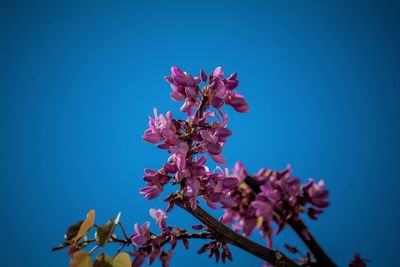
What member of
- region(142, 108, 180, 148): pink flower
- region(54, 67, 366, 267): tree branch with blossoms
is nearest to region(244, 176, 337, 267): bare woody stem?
region(54, 67, 366, 267): tree branch with blossoms

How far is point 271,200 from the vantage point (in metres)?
0.27

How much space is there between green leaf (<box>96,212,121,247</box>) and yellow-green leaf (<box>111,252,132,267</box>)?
0.08 feet

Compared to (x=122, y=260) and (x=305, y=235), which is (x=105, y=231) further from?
(x=305, y=235)

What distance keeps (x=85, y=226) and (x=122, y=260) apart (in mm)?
59

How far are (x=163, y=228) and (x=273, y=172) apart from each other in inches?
8.2

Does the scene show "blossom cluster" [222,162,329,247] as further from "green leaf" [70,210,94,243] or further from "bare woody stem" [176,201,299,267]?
"green leaf" [70,210,94,243]

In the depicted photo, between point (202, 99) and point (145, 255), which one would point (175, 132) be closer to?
point (202, 99)

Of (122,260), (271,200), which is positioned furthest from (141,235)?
(271,200)

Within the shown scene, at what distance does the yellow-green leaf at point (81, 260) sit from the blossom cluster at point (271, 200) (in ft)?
0.55

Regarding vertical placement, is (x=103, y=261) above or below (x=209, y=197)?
below

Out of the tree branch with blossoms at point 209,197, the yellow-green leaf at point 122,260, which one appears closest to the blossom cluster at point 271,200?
the tree branch with blossoms at point 209,197

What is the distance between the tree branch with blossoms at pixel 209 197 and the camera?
11.1 inches

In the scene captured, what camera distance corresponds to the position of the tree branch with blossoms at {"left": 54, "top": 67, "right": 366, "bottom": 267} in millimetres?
282

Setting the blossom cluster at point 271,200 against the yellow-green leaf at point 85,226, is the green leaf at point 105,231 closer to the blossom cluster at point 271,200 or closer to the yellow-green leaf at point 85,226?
the yellow-green leaf at point 85,226
